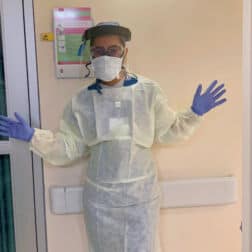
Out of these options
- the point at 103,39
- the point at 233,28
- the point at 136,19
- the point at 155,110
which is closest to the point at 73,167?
the point at 155,110

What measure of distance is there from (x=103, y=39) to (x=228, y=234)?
1109mm

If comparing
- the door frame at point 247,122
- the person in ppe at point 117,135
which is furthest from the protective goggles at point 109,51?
the door frame at point 247,122

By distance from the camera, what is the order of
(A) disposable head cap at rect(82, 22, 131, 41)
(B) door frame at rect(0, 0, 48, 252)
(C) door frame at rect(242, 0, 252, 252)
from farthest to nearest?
(B) door frame at rect(0, 0, 48, 252) → (A) disposable head cap at rect(82, 22, 131, 41) → (C) door frame at rect(242, 0, 252, 252)

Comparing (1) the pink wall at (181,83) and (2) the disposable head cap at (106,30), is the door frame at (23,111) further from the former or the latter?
(2) the disposable head cap at (106,30)

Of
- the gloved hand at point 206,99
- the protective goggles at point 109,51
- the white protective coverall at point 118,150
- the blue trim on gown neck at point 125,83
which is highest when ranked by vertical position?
the protective goggles at point 109,51

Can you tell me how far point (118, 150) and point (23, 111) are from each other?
483 mm

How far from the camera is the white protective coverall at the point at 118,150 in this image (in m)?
1.43

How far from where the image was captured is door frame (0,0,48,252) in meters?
1.56

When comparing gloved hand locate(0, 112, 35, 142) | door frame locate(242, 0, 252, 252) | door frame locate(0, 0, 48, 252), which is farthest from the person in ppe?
door frame locate(242, 0, 252, 252)

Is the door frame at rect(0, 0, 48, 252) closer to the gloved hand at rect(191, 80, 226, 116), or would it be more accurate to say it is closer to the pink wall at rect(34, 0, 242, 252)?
the pink wall at rect(34, 0, 242, 252)

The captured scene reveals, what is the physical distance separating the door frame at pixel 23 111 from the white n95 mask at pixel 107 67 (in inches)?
13.6

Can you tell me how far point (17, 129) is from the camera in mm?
1445

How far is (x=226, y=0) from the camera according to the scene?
5.30 feet

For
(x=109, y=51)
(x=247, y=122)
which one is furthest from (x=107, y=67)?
(x=247, y=122)
